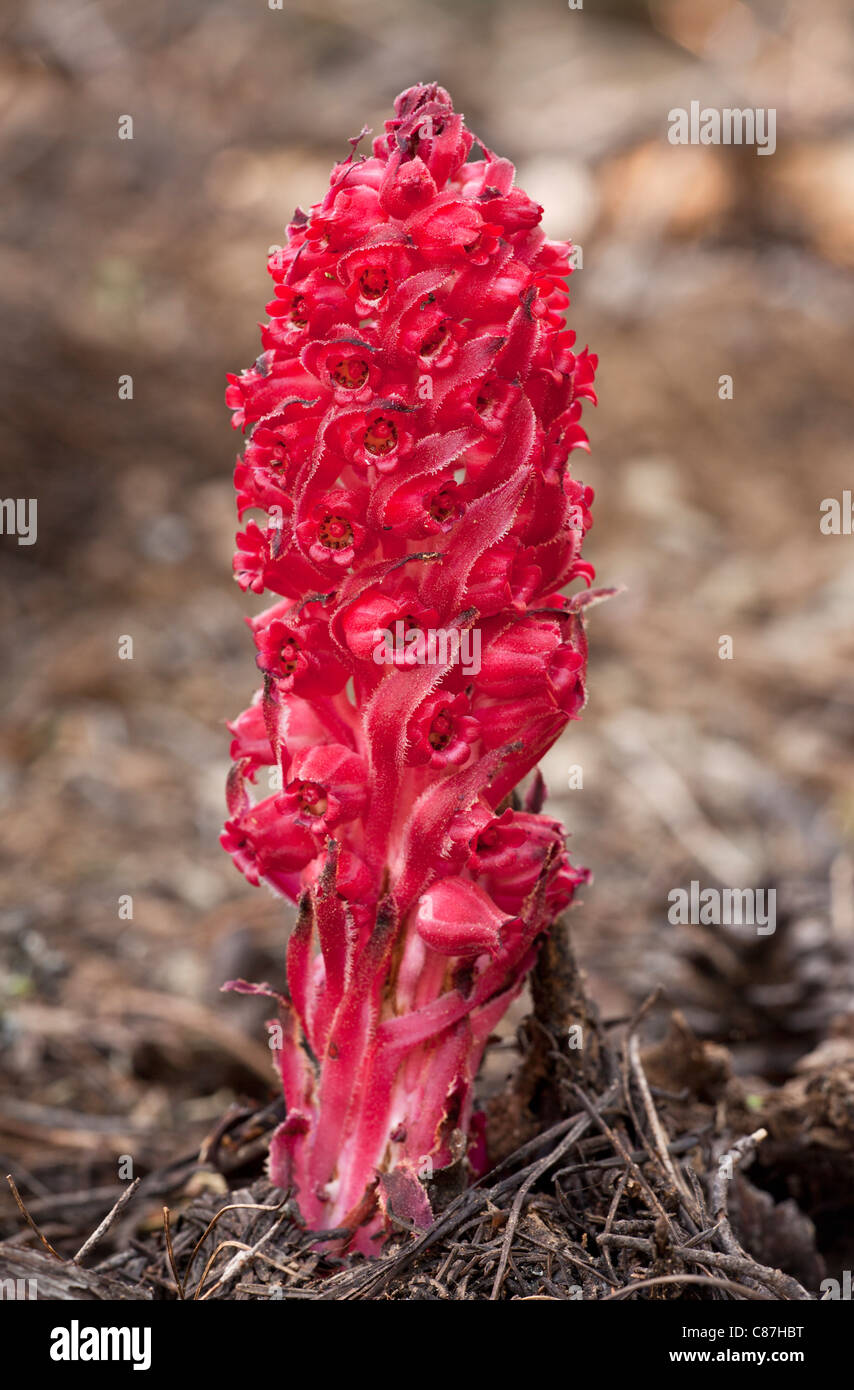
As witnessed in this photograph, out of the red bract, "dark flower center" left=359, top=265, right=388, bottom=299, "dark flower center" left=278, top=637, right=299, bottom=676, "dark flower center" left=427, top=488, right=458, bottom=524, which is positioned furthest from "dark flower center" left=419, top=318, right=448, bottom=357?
"dark flower center" left=278, top=637, right=299, bottom=676

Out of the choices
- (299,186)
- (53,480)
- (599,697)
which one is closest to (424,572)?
(599,697)

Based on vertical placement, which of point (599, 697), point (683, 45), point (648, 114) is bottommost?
point (599, 697)

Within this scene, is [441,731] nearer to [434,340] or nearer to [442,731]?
[442,731]

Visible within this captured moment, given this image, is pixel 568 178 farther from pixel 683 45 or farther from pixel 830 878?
pixel 830 878

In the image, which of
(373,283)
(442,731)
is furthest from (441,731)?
Result: (373,283)

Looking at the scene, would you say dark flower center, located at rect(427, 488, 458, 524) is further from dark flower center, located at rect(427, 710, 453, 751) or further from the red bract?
dark flower center, located at rect(427, 710, 453, 751)
